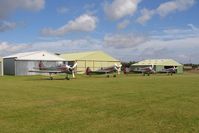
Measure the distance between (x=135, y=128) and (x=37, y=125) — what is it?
343 cm

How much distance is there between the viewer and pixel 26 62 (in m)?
71.1

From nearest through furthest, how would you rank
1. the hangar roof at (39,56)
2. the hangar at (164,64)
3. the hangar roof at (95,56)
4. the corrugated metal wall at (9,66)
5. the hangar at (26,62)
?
the hangar at (26,62) → the corrugated metal wall at (9,66) → the hangar roof at (39,56) → the hangar roof at (95,56) → the hangar at (164,64)

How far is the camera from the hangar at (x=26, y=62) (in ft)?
230

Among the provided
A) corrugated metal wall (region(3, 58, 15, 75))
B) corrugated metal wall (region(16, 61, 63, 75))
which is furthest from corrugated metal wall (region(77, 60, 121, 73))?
corrugated metal wall (region(3, 58, 15, 75))

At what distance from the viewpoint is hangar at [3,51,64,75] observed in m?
70.2

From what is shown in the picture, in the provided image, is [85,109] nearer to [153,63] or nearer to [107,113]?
[107,113]

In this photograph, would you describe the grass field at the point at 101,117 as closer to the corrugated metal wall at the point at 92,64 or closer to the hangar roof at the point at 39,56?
the hangar roof at the point at 39,56

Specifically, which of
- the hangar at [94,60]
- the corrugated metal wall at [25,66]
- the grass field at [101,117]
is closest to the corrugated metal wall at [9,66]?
the corrugated metal wall at [25,66]

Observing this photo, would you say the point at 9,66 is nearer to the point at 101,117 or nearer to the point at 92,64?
the point at 92,64

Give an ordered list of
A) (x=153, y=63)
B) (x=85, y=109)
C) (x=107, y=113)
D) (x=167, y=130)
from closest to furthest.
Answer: (x=167, y=130) < (x=107, y=113) < (x=85, y=109) < (x=153, y=63)

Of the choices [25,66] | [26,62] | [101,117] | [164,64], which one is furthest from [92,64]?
[101,117]

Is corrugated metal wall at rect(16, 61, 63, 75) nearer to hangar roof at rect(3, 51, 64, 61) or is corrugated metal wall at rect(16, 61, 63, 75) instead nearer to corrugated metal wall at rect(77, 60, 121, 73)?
hangar roof at rect(3, 51, 64, 61)

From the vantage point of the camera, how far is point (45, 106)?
17203mm

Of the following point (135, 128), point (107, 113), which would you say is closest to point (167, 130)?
point (135, 128)
